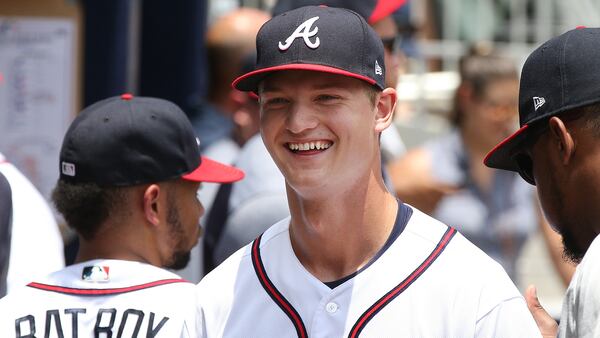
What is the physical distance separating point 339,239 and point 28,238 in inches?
46.5

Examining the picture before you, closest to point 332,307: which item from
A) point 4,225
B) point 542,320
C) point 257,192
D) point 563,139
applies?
point 542,320

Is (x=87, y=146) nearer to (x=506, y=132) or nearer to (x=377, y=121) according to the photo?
(x=377, y=121)

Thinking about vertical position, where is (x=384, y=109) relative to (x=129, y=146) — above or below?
above

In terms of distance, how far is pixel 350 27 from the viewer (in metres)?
2.54

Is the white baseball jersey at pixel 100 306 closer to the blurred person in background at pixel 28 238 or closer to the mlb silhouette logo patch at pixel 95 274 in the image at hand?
the mlb silhouette logo patch at pixel 95 274

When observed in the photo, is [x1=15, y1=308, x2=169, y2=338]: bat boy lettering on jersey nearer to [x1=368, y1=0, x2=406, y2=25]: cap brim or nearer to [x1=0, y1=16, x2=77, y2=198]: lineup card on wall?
[x1=368, y1=0, x2=406, y2=25]: cap brim

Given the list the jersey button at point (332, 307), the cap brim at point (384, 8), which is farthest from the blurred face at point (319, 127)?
the cap brim at point (384, 8)

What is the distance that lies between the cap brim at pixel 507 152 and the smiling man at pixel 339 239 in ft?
0.84

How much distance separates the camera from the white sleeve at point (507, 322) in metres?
2.35

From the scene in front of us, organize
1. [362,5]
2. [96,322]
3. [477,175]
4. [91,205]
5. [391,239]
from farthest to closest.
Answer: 1. [477,175]
2. [362,5]
3. [91,205]
4. [96,322]
5. [391,239]

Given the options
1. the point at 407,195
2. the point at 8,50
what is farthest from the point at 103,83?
the point at 407,195

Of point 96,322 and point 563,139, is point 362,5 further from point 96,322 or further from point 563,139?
point 96,322

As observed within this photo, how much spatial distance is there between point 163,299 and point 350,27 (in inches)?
35.7

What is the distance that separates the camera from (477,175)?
512 centimetres
